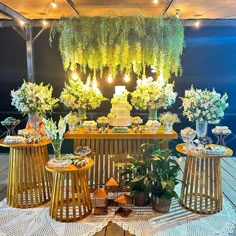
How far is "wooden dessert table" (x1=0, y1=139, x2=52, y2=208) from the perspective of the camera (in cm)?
352

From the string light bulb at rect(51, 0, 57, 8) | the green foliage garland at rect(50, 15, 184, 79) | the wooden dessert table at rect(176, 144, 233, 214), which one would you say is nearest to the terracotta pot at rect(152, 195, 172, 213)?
the wooden dessert table at rect(176, 144, 233, 214)

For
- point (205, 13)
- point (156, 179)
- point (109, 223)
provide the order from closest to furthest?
point (109, 223), point (156, 179), point (205, 13)

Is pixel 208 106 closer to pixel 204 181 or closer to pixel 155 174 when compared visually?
pixel 204 181

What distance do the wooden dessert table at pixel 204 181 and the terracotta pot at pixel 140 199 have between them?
0.48 m

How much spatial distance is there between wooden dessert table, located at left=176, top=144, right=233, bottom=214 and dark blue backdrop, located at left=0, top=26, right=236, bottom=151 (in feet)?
11.1

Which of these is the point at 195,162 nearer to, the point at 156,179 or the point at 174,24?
the point at 156,179

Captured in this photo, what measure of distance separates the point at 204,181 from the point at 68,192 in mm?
1578

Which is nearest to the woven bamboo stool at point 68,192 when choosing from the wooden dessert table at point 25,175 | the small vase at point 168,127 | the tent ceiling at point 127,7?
the wooden dessert table at point 25,175

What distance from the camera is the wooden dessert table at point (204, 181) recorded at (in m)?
3.37

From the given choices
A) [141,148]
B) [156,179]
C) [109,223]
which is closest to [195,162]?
[156,179]

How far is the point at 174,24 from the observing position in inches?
149

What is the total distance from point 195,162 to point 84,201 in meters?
1.36

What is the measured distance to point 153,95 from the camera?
13.2 ft

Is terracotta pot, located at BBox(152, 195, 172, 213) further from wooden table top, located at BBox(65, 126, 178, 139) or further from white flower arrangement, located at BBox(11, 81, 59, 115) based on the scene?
white flower arrangement, located at BBox(11, 81, 59, 115)
